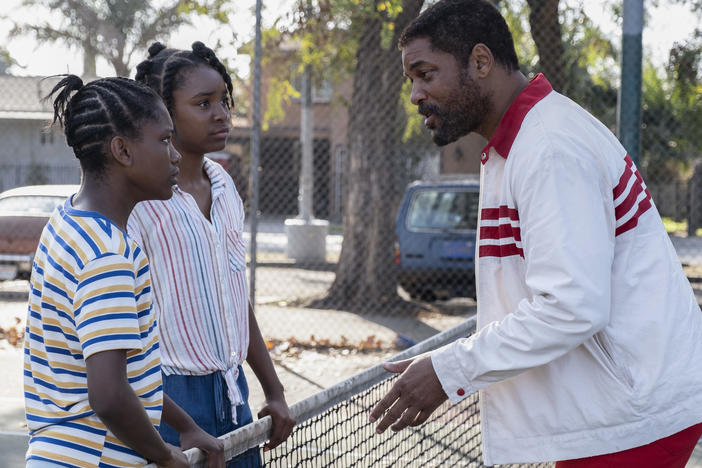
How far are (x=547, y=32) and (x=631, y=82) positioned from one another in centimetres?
601

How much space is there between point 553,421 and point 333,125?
33.4 meters

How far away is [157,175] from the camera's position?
7.20 ft

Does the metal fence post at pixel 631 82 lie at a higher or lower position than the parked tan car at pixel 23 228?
higher

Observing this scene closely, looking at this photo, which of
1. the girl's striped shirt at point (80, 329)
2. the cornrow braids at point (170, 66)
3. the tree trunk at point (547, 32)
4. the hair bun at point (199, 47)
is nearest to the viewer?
the girl's striped shirt at point (80, 329)

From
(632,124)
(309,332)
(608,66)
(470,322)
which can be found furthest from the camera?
(608,66)

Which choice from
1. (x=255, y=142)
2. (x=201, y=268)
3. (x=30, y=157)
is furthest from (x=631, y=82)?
(x=30, y=157)

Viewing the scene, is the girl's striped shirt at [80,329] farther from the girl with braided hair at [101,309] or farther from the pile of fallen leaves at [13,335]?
the pile of fallen leaves at [13,335]

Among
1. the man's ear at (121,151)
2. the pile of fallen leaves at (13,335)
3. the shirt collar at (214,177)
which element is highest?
the man's ear at (121,151)

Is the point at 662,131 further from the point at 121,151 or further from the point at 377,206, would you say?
the point at 121,151

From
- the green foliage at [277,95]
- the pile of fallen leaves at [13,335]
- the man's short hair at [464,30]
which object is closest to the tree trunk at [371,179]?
the green foliage at [277,95]

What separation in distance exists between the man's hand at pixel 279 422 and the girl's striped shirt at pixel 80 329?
0.62 meters

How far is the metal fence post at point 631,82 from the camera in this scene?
5746 mm

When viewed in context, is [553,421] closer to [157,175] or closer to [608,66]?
[157,175]

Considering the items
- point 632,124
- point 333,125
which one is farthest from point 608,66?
point 632,124
